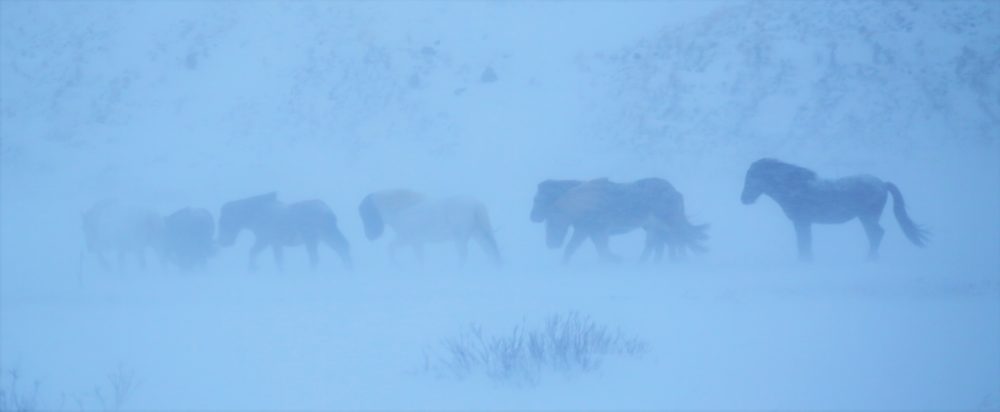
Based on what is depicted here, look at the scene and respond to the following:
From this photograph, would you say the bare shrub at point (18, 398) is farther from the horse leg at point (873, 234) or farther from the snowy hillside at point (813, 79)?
the snowy hillside at point (813, 79)

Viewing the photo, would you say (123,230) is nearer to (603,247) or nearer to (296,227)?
(296,227)

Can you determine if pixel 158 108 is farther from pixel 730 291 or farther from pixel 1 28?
pixel 730 291

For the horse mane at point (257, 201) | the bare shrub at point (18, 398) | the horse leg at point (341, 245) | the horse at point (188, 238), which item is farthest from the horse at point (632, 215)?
the bare shrub at point (18, 398)

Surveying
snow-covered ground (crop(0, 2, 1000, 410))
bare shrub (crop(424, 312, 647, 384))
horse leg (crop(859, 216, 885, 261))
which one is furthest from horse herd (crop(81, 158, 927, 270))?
bare shrub (crop(424, 312, 647, 384))

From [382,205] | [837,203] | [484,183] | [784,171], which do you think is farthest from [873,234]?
[484,183]

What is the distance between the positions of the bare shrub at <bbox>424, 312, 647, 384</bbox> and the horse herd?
680cm

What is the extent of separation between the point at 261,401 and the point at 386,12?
31.9 metres

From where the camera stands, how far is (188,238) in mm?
16938

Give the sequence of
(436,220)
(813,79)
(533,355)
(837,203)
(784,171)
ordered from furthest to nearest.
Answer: (813,79) < (436,220) < (784,171) < (837,203) < (533,355)

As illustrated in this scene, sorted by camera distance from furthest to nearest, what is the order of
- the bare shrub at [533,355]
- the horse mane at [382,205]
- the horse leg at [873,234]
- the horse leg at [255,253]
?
the horse leg at [255,253] → the horse mane at [382,205] → the horse leg at [873,234] → the bare shrub at [533,355]

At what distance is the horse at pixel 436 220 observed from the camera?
15.7m

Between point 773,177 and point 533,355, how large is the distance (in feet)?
27.5

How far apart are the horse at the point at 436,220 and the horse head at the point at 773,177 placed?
14.6 ft

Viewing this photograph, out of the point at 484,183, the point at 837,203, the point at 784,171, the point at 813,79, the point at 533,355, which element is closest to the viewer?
the point at 533,355
